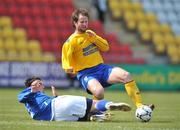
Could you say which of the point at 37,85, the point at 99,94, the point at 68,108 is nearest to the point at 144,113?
the point at 99,94

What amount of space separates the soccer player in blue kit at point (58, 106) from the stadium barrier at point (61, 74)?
14.4 m

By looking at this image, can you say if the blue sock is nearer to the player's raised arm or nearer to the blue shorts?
the blue shorts

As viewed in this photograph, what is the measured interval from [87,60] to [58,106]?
5.11 ft

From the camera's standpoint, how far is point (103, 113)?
10852 mm

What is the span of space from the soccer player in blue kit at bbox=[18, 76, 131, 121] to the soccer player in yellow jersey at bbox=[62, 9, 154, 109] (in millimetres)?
709

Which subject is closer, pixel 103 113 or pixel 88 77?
pixel 103 113

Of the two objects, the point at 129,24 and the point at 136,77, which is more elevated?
the point at 129,24

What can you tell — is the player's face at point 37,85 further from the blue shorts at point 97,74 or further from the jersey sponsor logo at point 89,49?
the jersey sponsor logo at point 89,49

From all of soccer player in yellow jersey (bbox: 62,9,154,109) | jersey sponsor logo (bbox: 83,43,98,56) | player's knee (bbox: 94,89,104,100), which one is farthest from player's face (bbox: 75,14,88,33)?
player's knee (bbox: 94,89,104,100)

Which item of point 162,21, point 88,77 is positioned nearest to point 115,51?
point 162,21

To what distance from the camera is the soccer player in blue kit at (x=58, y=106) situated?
1044 cm

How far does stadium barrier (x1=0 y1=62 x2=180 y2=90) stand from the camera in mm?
25297

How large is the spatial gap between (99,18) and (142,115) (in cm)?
2023

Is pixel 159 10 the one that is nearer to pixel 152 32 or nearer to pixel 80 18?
pixel 152 32
